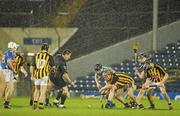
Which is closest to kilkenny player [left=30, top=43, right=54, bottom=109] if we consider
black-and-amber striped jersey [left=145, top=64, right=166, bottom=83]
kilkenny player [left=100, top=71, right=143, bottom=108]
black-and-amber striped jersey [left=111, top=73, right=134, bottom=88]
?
kilkenny player [left=100, top=71, right=143, bottom=108]

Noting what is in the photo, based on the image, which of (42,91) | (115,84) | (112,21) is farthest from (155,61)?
(42,91)

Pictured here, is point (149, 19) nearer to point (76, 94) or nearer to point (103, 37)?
point (103, 37)

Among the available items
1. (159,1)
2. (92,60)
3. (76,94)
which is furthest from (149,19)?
(76,94)

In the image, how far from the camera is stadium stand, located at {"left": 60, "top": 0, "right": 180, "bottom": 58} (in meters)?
37.0

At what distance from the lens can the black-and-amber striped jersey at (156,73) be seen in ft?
70.3

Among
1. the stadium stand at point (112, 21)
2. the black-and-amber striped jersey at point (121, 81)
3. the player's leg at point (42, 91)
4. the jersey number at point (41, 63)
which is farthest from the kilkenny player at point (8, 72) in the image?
the stadium stand at point (112, 21)

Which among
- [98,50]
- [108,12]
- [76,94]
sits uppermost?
[108,12]

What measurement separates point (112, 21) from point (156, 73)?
1629 centimetres

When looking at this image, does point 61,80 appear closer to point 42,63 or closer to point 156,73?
point 42,63

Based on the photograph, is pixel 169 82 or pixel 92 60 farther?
pixel 92 60

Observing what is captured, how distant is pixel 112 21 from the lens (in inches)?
1476

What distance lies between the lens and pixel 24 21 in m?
37.7

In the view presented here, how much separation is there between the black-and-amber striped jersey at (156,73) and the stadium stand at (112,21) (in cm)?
1533

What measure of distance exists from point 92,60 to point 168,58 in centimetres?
456
